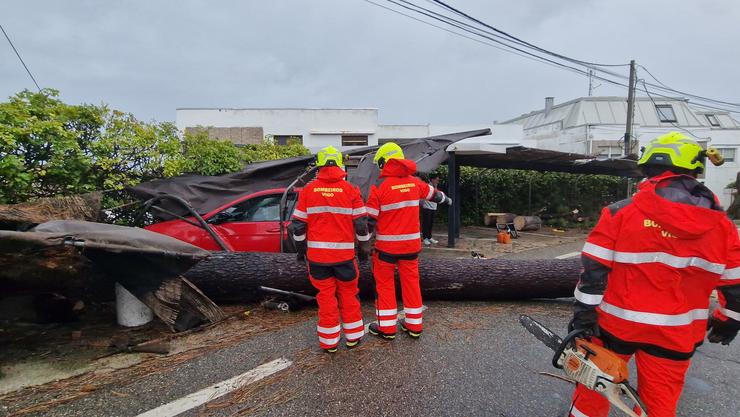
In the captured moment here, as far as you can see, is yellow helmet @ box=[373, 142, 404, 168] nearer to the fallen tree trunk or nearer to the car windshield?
the fallen tree trunk

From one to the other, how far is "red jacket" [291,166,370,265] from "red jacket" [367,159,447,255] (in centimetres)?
30

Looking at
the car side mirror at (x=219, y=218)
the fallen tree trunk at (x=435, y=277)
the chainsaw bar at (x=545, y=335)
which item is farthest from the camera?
the car side mirror at (x=219, y=218)

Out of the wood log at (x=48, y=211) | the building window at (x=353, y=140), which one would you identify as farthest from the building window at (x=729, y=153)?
the wood log at (x=48, y=211)

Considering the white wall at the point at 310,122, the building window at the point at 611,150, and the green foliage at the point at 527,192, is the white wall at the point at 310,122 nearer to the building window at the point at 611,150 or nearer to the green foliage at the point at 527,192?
the green foliage at the point at 527,192

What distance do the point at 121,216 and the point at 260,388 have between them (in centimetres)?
404

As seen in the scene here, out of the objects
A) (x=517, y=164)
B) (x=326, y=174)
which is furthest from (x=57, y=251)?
(x=517, y=164)

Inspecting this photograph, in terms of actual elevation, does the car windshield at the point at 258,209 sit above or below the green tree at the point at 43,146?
below

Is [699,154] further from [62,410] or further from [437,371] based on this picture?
[62,410]

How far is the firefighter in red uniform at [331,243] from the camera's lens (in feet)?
10.5

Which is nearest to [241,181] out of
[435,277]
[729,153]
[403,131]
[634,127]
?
[435,277]

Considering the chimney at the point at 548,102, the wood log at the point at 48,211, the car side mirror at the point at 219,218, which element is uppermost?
the chimney at the point at 548,102

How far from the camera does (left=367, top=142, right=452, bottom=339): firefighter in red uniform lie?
11.3 ft

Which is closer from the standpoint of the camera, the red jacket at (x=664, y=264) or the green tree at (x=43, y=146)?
the red jacket at (x=664, y=264)

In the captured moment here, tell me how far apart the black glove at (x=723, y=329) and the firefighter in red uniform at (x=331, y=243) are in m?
2.39
